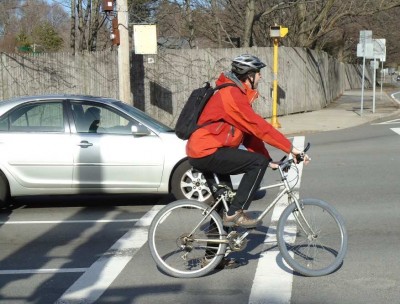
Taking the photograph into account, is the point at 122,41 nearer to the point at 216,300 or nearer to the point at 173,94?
the point at 173,94

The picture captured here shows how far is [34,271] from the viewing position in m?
5.59

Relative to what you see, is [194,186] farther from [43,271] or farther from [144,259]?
[43,271]

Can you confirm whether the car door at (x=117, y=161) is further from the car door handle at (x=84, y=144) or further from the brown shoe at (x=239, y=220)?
the brown shoe at (x=239, y=220)

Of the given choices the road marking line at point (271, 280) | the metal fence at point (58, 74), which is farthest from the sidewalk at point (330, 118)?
the road marking line at point (271, 280)

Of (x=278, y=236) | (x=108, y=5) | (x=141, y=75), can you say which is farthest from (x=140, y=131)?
(x=141, y=75)

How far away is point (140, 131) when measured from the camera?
798 cm

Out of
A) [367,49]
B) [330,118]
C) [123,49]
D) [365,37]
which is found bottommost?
[330,118]

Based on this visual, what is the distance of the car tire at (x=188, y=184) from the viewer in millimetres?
7910

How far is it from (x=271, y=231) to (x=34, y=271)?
2.63 m

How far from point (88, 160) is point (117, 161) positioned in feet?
1.25

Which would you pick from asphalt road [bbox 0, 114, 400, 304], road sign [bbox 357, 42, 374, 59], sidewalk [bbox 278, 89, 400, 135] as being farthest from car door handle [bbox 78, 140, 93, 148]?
road sign [bbox 357, 42, 374, 59]

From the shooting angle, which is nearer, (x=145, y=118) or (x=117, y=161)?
(x=117, y=161)

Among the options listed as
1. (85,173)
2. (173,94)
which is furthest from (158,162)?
(173,94)

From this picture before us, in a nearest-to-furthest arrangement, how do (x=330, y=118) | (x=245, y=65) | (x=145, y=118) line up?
(x=245, y=65), (x=145, y=118), (x=330, y=118)
